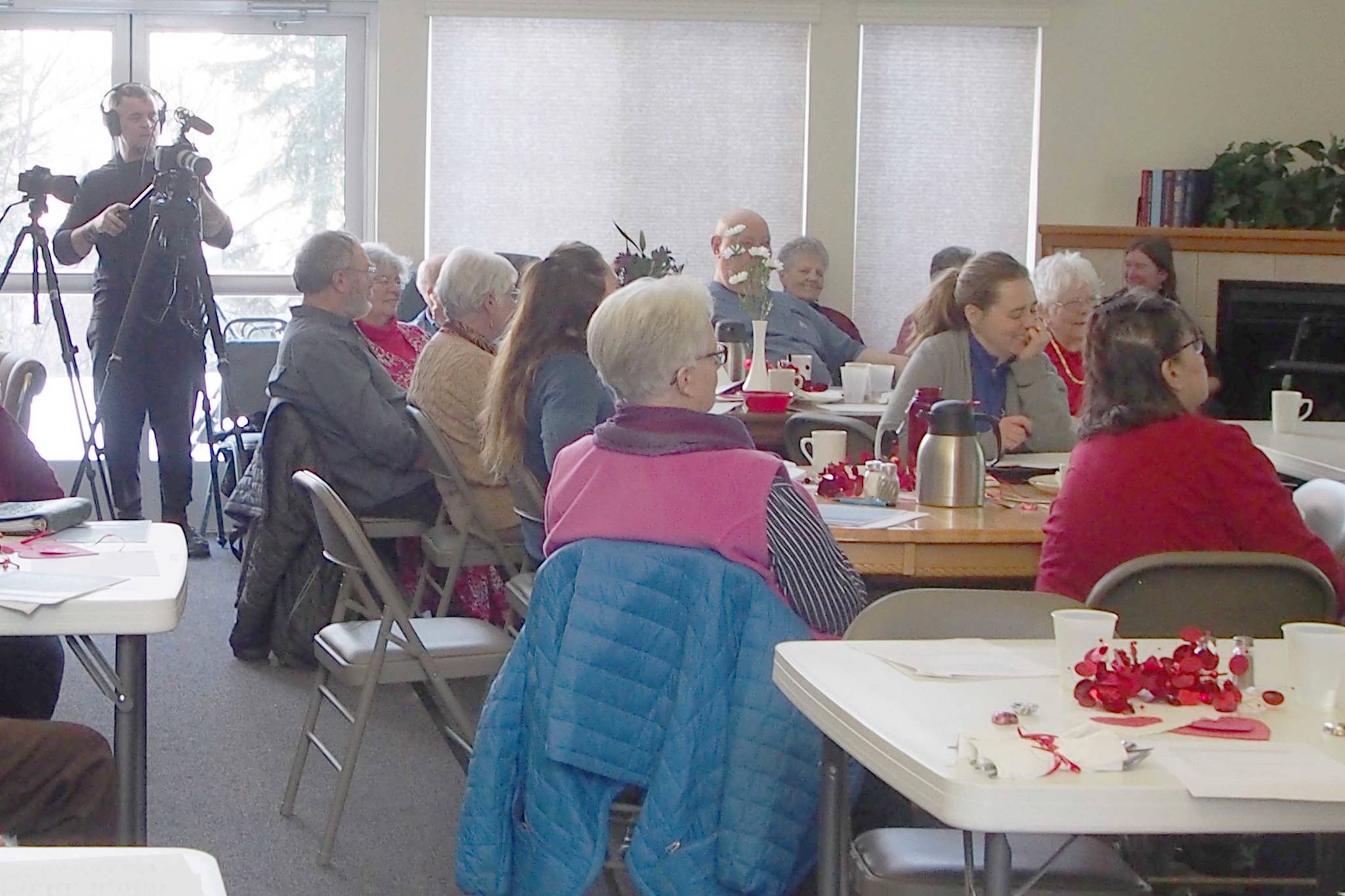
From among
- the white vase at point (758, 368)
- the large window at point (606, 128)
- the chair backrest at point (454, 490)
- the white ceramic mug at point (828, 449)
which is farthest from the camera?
the large window at point (606, 128)

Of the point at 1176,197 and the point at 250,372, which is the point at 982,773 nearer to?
the point at 250,372

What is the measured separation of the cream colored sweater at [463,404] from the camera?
13.1ft

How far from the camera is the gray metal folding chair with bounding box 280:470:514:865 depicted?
2775 mm

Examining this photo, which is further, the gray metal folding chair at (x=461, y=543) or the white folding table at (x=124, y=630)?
the gray metal folding chair at (x=461, y=543)

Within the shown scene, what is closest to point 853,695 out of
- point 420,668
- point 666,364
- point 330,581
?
point 666,364

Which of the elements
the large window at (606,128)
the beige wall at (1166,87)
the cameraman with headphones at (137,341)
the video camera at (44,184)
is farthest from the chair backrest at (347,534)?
the beige wall at (1166,87)

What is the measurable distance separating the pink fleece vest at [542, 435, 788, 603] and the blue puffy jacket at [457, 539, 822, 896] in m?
0.03

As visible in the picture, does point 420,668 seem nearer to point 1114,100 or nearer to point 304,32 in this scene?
point 304,32

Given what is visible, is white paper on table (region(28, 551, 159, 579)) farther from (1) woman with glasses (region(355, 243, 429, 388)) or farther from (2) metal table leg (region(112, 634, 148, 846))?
(1) woman with glasses (region(355, 243, 429, 388))

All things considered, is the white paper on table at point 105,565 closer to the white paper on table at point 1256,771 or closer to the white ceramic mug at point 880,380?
the white paper on table at point 1256,771

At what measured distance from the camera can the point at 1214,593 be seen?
2.14 meters

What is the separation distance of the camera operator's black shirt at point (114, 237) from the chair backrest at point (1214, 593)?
173 inches

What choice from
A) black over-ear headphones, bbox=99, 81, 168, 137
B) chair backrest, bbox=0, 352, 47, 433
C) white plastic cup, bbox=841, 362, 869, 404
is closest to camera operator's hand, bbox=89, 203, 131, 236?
black over-ear headphones, bbox=99, 81, 168, 137

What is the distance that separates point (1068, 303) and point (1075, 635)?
10.1 feet
